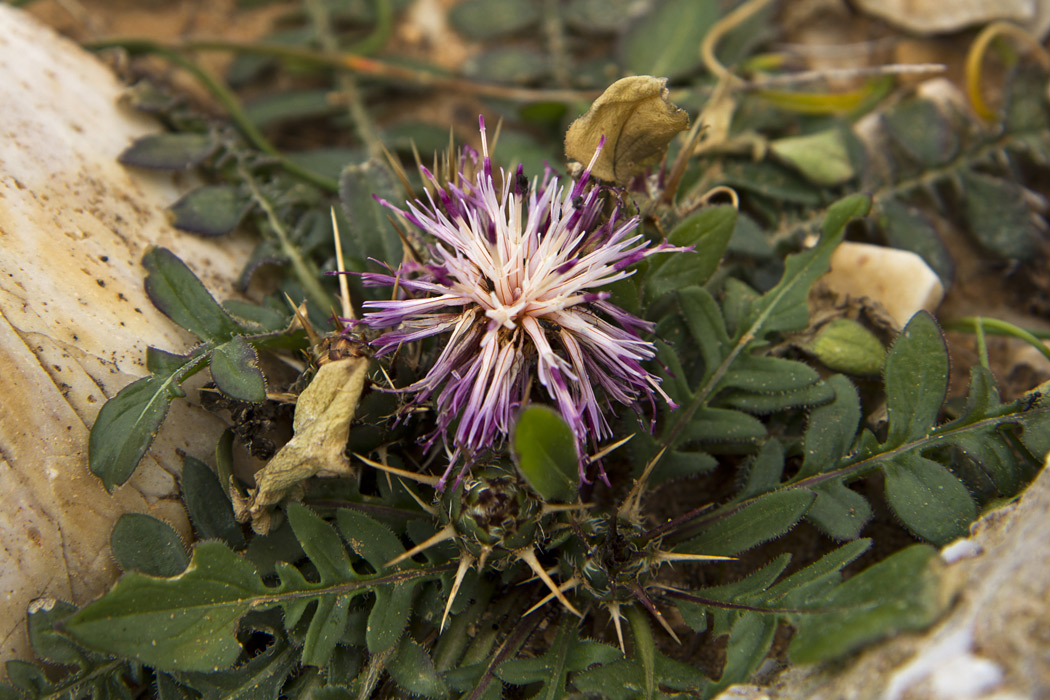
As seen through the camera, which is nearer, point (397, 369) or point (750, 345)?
point (397, 369)

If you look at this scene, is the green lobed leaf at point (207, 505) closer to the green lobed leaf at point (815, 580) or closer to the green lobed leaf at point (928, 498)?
the green lobed leaf at point (815, 580)

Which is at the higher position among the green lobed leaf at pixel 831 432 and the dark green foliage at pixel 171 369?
the dark green foliage at pixel 171 369

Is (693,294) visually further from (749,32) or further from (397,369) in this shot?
(749,32)

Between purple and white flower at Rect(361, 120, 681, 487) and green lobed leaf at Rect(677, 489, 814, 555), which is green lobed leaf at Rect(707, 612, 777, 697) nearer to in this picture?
green lobed leaf at Rect(677, 489, 814, 555)

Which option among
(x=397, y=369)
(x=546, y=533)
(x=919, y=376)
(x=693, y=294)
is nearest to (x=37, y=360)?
(x=397, y=369)

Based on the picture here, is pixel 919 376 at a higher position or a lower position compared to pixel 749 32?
lower

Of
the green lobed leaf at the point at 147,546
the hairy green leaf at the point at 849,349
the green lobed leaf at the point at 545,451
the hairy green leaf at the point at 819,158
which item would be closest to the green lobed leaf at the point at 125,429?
the green lobed leaf at the point at 147,546

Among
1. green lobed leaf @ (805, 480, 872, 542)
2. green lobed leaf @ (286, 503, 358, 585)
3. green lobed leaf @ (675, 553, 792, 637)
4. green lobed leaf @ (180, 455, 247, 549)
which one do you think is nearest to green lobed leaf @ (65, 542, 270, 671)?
green lobed leaf @ (286, 503, 358, 585)
